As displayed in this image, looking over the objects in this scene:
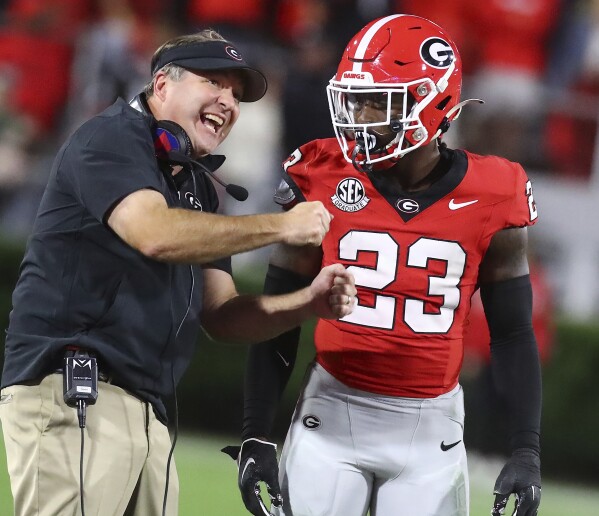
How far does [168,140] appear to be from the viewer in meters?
3.20

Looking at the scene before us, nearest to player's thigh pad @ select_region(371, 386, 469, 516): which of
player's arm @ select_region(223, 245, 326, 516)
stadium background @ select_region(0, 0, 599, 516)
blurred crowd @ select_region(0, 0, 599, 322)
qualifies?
player's arm @ select_region(223, 245, 326, 516)

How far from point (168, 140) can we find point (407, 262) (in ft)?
2.45

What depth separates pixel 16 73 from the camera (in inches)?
321

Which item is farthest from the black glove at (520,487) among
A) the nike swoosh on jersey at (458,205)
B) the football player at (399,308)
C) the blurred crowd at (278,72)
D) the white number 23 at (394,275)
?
the blurred crowd at (278,72)

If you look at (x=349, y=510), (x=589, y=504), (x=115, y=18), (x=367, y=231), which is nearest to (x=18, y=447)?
(x=349, y=510)

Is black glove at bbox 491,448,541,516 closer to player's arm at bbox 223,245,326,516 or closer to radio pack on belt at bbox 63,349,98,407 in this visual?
player's arm at bbox 223,245,326,516

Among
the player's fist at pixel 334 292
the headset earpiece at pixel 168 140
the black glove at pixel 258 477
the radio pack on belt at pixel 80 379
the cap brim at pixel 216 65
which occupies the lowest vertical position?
the black glove at pixel 258 477

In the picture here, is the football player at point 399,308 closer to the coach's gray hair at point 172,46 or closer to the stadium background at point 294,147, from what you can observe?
the coach's gray hair at point 172,46

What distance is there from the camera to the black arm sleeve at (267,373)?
3.46 meters

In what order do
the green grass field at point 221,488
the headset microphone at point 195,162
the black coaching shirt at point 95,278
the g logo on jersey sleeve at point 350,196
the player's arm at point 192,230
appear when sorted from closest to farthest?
the player's arm at point 192,230, the black coaching shirt at point 95,278, the headset microphone at point 195,162, the g logo on jersey sleeve at point 350,196, the green grass field at point 221,488

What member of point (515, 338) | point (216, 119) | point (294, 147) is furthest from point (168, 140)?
point (294, 147)

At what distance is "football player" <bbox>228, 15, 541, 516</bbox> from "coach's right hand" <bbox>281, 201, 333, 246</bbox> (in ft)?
1.10

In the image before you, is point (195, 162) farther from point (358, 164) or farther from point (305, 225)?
point (358, 164)

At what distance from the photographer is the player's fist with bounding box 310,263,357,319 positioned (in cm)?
313
